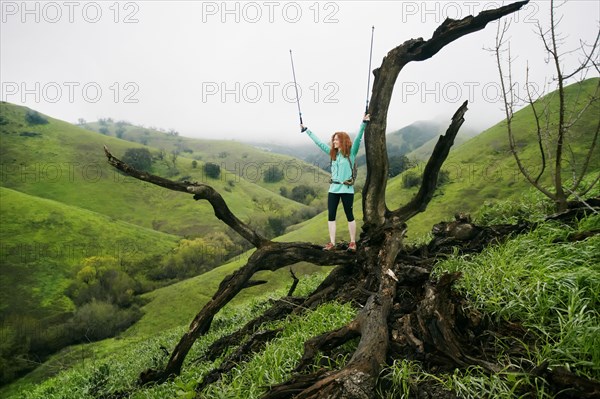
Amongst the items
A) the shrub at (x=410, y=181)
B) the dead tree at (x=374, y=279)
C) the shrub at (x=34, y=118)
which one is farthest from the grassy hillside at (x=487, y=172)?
the shrub at (x=34, y=118)

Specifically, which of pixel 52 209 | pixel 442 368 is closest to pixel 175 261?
pixel 52 209

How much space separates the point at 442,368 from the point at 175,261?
6591 cm

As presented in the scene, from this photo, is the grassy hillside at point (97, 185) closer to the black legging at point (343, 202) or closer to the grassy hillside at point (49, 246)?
the grassy hillside at point (49, 246)

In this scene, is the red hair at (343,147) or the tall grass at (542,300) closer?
the tall grass at (542,300)

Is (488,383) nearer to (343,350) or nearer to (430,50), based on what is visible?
(343,350)

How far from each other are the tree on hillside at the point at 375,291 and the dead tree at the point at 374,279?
14 millimetres

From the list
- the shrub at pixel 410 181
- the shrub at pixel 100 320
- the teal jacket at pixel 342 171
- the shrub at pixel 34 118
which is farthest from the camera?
the shrub at pixel 34 118

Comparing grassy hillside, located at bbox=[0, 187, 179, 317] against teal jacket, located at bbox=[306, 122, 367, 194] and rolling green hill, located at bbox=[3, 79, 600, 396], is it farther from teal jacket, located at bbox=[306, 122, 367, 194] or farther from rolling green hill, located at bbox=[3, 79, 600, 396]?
teal jacket, located at bbox=[306, 122, 367, 194]

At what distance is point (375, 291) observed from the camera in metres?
6.04

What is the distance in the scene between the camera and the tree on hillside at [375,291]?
352cm

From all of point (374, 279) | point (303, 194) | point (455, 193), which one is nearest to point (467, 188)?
point (455, 193)

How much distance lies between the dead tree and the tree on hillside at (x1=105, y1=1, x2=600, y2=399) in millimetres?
14

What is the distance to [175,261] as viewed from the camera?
63.9 metres

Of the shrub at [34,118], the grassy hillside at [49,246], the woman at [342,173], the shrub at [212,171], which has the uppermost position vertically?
the shrub at [34,118]
